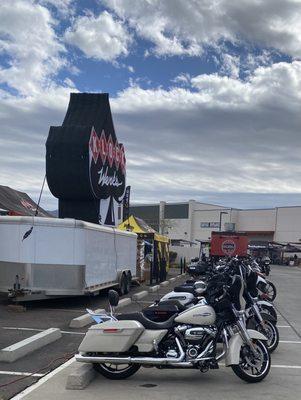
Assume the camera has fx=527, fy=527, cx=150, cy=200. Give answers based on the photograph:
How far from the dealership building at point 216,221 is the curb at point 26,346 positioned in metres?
69.6

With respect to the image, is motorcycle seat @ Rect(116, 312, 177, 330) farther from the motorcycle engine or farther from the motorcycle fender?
Answer: the motorcycle fender

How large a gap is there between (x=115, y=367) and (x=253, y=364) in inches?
70.8

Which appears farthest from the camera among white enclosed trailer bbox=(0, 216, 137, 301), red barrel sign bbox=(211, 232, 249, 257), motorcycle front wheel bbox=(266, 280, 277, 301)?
red barrel sign bbox=(211, 232, 249, 257)

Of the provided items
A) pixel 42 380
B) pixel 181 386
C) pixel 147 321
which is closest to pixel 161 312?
pixel 147 321

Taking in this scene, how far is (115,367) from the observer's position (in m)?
6.96

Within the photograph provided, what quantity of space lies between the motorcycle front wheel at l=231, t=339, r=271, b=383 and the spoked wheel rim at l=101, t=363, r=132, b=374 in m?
1.40

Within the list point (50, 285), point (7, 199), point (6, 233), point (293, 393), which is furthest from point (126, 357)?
point (7, 199)

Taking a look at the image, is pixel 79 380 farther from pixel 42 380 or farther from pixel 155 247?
pixel 155 247

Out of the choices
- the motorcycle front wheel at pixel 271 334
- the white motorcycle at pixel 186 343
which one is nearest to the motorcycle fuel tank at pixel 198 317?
the white motorcycle at pixel 186 343

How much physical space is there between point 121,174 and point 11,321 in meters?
11.9

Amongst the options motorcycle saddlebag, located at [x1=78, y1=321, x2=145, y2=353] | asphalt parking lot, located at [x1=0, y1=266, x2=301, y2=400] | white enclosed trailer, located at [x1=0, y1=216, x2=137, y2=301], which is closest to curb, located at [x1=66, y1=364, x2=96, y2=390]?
asphalt parking lot, located at [x1=0, y1=266, x2=301, y2=400]

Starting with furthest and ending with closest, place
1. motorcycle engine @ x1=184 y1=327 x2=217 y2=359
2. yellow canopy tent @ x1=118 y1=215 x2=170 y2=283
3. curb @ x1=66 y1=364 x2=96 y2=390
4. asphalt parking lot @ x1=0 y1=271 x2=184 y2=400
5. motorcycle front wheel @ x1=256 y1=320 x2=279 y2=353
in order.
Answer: yellow canopy tent @ x1=118 y1=215 x2=170 y2=283
motorcycle front wheel @ x1=256 y1=320 x2=279 y2=353
asphalt parking lot @ x1=0 y1=271 x2=184 y2=400
motorcycle engine @ x1=184 y1=327 x2=217 y2=359
curb @ x1=66 y1=364 x2=96 y2=390

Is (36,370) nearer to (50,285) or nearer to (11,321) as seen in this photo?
(11,321)

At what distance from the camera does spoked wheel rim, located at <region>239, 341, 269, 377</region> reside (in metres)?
6.72
